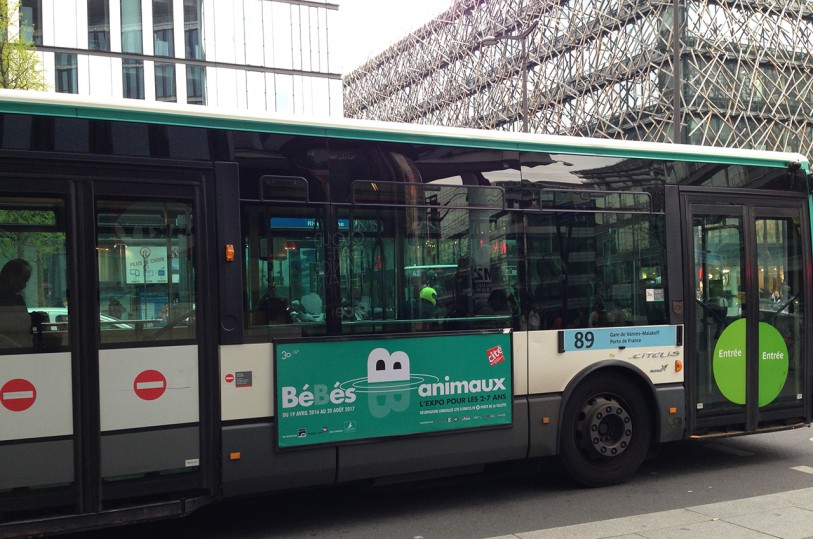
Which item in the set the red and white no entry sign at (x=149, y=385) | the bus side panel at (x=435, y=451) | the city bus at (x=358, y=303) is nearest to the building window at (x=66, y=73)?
the city bus at (x=358, y=303)

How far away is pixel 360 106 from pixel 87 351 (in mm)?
78262

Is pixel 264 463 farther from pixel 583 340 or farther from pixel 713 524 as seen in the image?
pixel 713 524

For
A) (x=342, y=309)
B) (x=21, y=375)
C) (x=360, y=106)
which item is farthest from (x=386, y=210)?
(x=360, y=106)

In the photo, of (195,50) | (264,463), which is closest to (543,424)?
(264,463)

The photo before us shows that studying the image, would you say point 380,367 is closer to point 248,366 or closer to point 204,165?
point 248,366

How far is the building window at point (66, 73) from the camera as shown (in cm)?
3158

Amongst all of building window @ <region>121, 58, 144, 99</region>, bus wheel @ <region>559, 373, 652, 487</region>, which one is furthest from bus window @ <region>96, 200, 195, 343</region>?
building window @ <region>121, 58, 144, 99</region>

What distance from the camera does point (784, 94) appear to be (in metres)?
48.7

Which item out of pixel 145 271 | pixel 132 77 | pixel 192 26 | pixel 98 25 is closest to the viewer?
pixel 145 271

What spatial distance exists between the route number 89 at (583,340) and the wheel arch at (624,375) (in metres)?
0.19

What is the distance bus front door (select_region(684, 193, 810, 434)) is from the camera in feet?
22.9

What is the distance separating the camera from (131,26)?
32781mm

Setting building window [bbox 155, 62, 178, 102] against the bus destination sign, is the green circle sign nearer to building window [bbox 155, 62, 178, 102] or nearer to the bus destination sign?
the bus destination sign

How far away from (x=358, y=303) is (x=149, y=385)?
5.25 ft
